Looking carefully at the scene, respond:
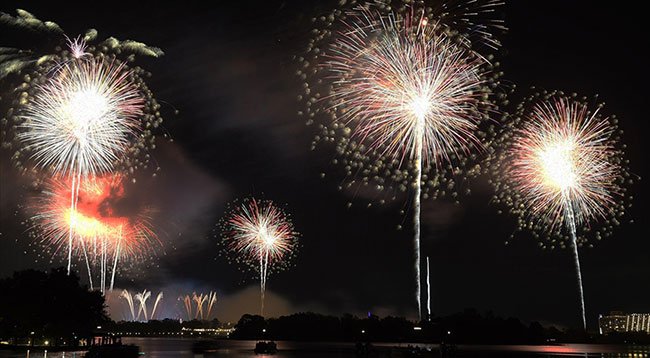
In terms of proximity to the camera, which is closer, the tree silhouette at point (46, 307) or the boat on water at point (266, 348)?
the tree silhouette at point (46, 307)

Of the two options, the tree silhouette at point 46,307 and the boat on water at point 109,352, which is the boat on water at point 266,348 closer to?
the tree silhouette at point 46,307

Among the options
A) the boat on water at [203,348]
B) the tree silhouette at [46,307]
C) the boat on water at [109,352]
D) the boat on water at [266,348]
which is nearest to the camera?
the boat on water at [109,352]

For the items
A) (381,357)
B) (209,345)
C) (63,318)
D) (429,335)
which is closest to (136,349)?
(63,318)

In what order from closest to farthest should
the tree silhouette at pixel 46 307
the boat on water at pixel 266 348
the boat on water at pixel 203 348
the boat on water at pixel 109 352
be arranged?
the boat on water at pixel 109 352, the tree silhouette at pixel 46 307, the boat on water at pixel 266 348, the boat on water at pixel 203 348

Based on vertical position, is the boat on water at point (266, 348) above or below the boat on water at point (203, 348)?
above

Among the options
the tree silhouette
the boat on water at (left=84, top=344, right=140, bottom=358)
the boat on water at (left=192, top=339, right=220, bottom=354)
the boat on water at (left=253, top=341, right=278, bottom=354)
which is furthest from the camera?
the boat on water at (left=192, top=339, right=220, bottom=354)

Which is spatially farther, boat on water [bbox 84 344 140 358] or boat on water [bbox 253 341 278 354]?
boat on water [bbox 253 341 278 354]

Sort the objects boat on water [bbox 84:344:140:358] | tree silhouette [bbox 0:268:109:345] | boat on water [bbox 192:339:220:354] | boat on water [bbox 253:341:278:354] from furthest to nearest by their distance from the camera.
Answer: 1. boat on water [bbox 192:339:220:354]
2. boat on water [bbox 253:341:278:354]
3. tree silhouette [bbox 0:268:109:345]
4. boat on water [bbox 84:344:140:358]

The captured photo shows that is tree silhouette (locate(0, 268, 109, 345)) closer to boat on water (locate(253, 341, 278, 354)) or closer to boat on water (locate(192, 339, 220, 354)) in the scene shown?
boat on water (locate(253, 341, 278, 354))

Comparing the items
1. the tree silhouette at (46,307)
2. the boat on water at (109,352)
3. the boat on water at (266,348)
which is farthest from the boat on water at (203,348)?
the boat on water at (109,352)

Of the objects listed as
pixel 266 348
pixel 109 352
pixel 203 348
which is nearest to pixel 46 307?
pixel 109 352

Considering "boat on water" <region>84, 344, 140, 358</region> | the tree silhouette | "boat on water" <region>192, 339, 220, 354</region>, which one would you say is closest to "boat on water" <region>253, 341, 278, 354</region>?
"boat on water" <region>192, 339, 220, 354</region>

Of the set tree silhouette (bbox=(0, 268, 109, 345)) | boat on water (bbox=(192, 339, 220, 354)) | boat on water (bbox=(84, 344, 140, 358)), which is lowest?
boat on water (bbox=(192, 339, 220, 354))

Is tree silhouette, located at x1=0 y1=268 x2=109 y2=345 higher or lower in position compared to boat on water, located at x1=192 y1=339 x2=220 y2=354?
higher
